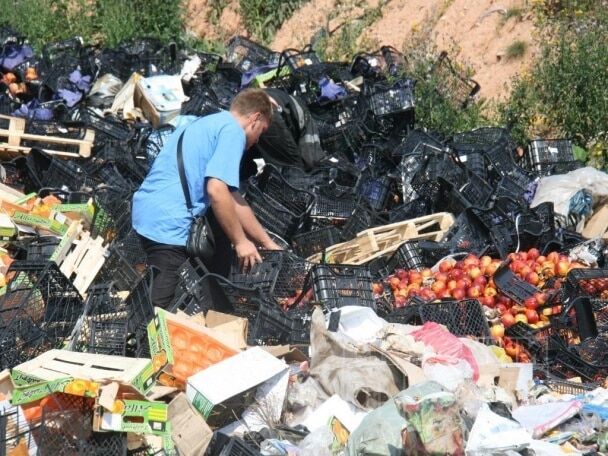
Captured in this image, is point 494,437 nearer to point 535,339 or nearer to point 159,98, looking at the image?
point 535,339

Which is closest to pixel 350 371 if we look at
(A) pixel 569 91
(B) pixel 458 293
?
(B) pixel 458 293

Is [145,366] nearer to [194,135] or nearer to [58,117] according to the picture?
[194,135]

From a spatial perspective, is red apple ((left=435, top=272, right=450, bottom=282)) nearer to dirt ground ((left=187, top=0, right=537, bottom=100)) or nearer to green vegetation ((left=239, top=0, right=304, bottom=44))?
dirt ground ((left=187, top=0, right=537, bottom=100))

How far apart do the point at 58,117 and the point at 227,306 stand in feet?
18.8

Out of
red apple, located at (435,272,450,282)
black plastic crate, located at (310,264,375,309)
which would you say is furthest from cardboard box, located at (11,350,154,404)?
red apple, located at (435,272,450,282)

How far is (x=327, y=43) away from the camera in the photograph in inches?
575

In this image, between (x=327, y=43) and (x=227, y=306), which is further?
(x=327, y=43)

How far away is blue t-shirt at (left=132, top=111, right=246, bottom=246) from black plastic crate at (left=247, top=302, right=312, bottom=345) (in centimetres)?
81

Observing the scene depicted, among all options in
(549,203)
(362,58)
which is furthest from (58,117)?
(549,203)

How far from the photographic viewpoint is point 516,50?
12.2 metres

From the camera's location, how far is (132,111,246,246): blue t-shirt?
20.3ft

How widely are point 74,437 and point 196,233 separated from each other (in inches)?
77.1

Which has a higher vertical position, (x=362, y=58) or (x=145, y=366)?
(x=145, y=366)

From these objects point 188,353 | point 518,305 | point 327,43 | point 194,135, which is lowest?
point 327,43
